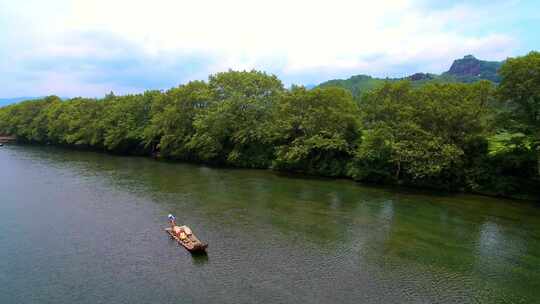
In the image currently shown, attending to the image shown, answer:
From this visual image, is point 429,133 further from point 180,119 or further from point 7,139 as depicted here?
point 7,139

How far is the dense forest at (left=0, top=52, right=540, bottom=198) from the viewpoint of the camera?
44.6m

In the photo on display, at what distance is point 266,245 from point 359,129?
107 feet

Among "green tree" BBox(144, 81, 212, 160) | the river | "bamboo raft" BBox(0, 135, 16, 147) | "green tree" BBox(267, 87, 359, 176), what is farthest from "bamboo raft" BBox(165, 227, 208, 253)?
"bamboo raft" BBox(0, 135, 16, 147)

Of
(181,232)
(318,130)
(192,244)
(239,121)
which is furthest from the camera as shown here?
(239,121)

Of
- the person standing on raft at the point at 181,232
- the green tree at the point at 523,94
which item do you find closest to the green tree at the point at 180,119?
the person standing on raft at the point at 181,232

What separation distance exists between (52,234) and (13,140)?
113 meters

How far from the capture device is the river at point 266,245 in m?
23.6

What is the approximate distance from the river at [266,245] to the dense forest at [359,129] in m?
4.28

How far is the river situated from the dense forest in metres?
4.28

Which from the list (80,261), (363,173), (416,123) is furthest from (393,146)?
(80,261)

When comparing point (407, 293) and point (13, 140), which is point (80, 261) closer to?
point (407, 293)

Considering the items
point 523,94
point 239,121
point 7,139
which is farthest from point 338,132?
point 7,139

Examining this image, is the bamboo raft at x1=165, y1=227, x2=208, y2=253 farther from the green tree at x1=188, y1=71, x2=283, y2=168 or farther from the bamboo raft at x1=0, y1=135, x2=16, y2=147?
the bamboo raft at x1=0, y1=135, x2=16, y2=147

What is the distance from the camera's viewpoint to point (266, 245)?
30.8 m
